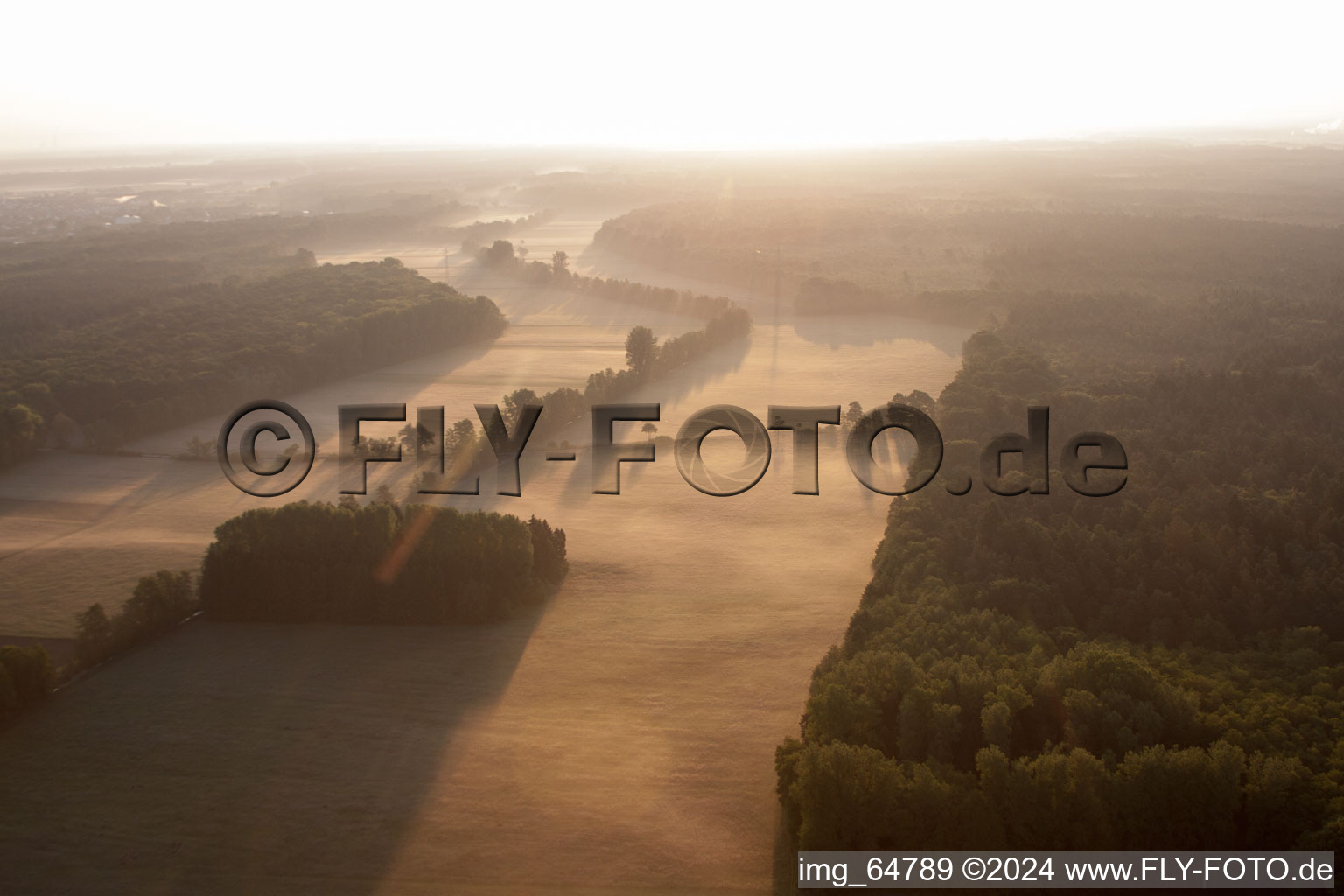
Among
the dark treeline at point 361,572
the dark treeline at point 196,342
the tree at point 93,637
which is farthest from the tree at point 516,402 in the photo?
the tree at point 93,637

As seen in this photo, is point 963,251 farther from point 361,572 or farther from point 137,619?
point 137,619

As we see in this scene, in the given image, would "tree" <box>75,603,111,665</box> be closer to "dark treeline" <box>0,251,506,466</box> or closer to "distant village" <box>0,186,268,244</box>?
"dark treeline" <box>0,251,506,466</box>

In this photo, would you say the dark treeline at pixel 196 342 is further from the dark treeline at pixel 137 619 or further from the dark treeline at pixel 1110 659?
the dark treeline at pixel 1110 659

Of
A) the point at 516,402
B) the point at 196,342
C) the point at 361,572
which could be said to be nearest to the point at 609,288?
the point at 196,342

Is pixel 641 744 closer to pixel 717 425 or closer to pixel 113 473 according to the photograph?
pixel 717 425

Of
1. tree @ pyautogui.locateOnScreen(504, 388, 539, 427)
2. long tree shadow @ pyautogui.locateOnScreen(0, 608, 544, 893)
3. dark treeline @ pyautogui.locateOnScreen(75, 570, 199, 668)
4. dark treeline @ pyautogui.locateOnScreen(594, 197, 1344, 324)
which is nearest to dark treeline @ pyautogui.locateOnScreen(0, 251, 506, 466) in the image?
tree @ pyautogui.locateOnScreen(504, 388, 539, 427)

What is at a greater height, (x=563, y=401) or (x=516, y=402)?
(x=563, y=401)
